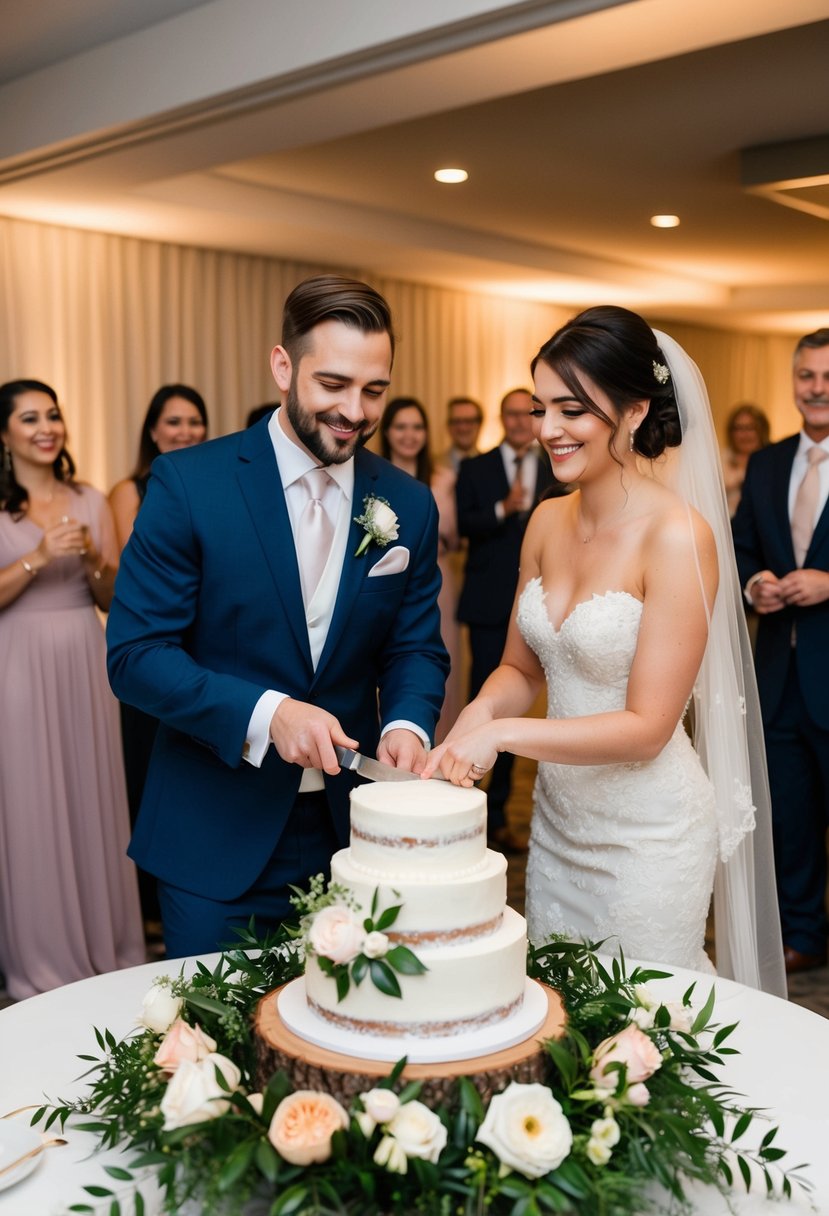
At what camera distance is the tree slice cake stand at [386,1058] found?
1.46 metres

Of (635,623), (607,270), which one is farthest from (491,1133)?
(607,270)

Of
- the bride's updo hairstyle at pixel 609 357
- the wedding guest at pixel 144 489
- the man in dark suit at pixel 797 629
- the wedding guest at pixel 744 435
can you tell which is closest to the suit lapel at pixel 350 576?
the bride's updo hairstyle at pixel 609 357

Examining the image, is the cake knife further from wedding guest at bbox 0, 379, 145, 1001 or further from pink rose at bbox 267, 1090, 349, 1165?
wedding guest at bbox 0, 379, 145, 1001

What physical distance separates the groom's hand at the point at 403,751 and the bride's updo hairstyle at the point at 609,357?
763 millimetres

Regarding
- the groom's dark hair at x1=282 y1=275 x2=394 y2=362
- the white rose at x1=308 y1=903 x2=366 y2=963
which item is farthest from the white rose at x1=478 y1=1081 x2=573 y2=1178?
the groom's dark hair at x1=282 y1=275 x2=394 y2=362

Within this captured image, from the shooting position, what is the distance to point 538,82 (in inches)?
161

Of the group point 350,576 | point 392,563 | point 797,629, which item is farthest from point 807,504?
point 350,576

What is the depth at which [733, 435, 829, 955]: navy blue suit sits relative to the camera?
14.7 ft

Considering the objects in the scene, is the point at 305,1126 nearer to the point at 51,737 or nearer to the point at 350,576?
the point at 350,576

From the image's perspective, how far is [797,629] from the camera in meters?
4.50

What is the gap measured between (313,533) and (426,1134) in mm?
1336

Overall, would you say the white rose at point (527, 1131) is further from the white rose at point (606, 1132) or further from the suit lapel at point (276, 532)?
the suit lapel at point (276, 532)

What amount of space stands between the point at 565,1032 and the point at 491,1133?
10.2 inches

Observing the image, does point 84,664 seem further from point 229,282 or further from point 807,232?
point 807,232
